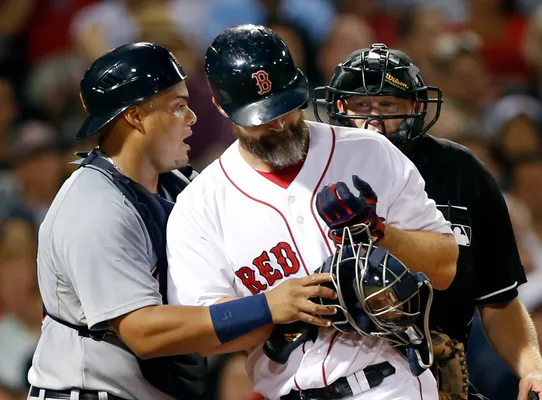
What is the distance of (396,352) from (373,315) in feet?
0.75

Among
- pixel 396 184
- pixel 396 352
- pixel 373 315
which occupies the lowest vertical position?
pixel 396 352

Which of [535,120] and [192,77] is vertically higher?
[192,77]

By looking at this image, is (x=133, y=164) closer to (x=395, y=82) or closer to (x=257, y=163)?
(x=257, y=163)

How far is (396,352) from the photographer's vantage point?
8.84 feet

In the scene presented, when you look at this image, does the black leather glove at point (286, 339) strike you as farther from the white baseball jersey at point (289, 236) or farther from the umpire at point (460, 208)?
the umpire at point (460, 208)

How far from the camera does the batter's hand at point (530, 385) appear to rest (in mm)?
2973

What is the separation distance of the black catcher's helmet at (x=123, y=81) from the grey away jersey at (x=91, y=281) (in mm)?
189

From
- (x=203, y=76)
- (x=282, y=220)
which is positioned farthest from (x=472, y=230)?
(x=203, y=76)

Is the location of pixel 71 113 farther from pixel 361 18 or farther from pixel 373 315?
pixel 373 315

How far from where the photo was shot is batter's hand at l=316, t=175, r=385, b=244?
2.45 m

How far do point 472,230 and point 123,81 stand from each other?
1129 mm

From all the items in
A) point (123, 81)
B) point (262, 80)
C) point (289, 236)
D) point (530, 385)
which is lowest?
point (530, 385)

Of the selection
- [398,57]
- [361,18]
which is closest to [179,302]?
[398,57]

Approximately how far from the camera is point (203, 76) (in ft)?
21.1
